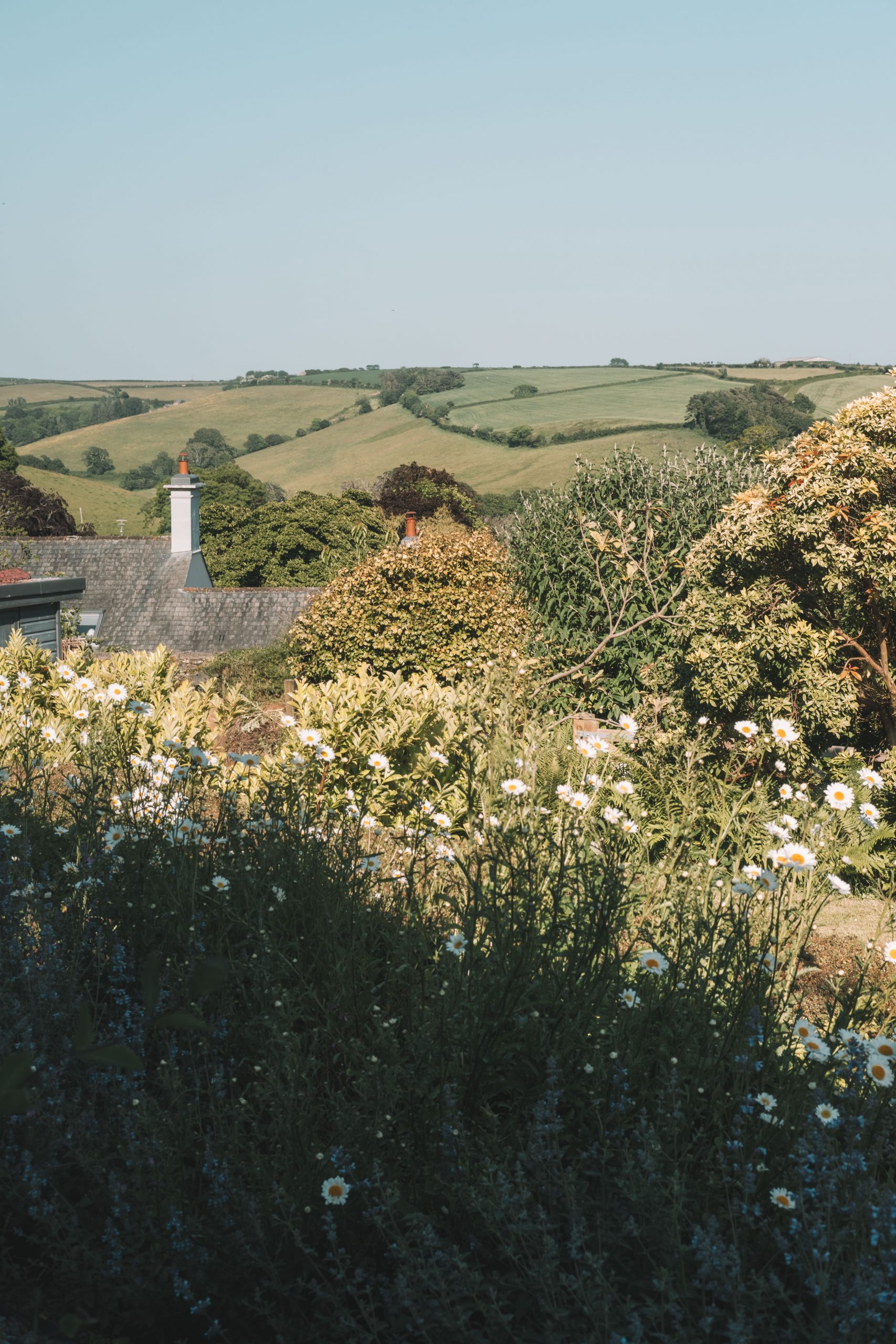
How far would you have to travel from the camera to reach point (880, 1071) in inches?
89.7

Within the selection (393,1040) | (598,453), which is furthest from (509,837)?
(598,453)

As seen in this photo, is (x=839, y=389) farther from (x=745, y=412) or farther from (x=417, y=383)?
(x=417, y=383)

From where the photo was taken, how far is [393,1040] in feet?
7.70

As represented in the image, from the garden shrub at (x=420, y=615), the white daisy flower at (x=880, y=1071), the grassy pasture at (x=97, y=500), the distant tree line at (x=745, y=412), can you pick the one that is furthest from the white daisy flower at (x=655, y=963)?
the grassy pasture at (x=97, y=500)

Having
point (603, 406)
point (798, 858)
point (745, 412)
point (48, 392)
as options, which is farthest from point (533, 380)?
point (798, 858)

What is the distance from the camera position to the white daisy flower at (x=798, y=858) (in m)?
2.95

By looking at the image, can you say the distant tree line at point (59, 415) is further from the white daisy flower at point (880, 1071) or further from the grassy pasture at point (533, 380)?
the white daisy flower at point (880, 1071)

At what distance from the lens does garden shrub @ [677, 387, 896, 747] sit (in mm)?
6996

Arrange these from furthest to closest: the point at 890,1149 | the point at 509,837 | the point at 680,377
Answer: the point at 680,377, the point at 509,837, the point at 890,1149

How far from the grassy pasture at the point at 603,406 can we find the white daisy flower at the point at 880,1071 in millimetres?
76995

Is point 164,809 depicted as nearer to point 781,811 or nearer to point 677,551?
point 781,811

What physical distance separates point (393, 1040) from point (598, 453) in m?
70.6

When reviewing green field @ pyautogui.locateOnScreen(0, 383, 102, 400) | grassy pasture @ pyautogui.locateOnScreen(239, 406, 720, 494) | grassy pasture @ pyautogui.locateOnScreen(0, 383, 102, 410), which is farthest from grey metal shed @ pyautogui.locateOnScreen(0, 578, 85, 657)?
grassy pasture @ pyautogui.locateOnScreen(0, 383, 102, 410)

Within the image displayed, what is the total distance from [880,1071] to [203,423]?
11123 centimetres
